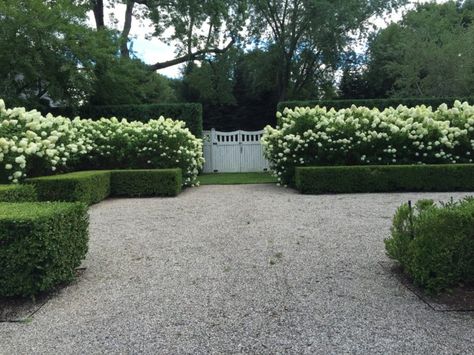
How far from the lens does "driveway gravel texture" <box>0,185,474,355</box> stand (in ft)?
8.87

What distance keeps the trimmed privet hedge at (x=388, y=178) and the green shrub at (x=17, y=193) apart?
5771 mm

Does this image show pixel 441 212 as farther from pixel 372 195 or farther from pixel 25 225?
pixel 372 195

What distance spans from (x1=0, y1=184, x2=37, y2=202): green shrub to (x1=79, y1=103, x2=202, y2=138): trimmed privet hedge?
8.84m

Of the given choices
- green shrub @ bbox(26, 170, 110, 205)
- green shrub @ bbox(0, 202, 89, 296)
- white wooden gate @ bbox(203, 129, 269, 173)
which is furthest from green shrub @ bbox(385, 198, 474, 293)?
white wooden gate @ bbox(203, 129, 269, 173)

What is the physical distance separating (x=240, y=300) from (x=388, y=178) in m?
7.41

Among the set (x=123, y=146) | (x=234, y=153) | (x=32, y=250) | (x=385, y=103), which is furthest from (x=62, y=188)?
(x=385, y=103)

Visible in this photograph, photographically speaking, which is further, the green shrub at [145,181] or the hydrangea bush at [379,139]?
the hydrangea bush at [379,139]

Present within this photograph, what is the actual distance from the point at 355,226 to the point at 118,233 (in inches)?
134

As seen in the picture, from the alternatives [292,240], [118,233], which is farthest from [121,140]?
[292,240]

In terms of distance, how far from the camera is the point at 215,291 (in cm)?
361

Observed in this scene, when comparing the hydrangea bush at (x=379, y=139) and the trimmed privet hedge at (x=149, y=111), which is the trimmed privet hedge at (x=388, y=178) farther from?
the trimmed privet hedge at (x=149, y=111)

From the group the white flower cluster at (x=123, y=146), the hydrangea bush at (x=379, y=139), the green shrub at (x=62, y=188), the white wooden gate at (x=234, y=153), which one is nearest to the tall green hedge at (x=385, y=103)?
the white wooden gate at (x=234, y=153)

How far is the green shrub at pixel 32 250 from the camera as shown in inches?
129

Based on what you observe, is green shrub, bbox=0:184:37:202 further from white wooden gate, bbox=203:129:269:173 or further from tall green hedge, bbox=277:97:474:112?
white wooden gate, bbox=203:129:269:173
